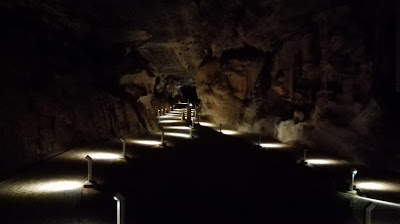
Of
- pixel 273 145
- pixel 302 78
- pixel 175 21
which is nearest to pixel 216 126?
pixel 175 21

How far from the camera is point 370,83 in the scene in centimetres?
2453

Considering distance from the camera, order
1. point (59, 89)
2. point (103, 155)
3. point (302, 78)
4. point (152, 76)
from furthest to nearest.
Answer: point (152, 76)
point (302, 78)
point (59, 89)
point (103, 155)

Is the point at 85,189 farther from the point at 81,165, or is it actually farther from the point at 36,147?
the point at 36,147

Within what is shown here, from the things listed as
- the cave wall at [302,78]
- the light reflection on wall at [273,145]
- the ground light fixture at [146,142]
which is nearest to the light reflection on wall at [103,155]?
the ground light fixture at [146,142]

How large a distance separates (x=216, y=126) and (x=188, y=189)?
26998 millimetres

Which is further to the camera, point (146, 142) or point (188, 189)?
point (146, 142)

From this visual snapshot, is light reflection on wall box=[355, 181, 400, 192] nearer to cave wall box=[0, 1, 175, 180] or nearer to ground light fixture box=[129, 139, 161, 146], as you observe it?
ground light fixture box=[129, 139, 161, 146]

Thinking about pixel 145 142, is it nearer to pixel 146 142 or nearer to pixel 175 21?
pixel 146 142

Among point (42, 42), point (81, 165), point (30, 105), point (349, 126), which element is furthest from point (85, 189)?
point (349, 126)

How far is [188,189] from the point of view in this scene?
597 inches

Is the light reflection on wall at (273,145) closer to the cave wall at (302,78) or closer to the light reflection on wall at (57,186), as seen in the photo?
the cave wall at (302,78)

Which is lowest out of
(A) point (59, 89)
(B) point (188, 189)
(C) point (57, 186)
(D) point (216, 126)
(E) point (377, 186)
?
(E) point (377, 186)

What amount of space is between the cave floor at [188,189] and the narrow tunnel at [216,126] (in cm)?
8

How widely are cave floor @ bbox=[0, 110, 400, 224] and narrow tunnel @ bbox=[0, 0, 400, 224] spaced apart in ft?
0.25
